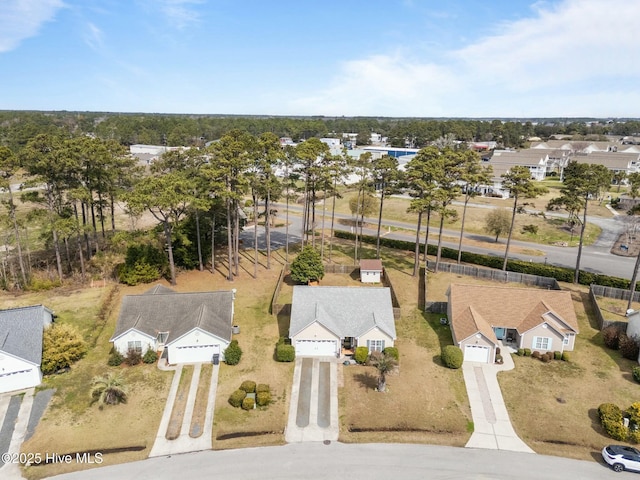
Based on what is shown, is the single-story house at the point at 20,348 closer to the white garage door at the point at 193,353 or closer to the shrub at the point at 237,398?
the white garage door at the point at 193,353

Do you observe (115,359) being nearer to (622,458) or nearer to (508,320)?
(508,320)

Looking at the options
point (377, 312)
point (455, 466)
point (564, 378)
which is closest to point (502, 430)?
point (455, 466)

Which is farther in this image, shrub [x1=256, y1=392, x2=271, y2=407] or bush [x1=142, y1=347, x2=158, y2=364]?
bush [x1=142, y1=347, x2=158, y2=364]

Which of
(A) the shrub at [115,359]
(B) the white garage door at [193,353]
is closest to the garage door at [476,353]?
(B) the white garage door at [193,353]

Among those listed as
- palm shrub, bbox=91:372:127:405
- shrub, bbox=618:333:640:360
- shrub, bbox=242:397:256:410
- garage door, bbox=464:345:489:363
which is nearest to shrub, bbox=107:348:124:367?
palm shrub, bbox=91:372:127:405

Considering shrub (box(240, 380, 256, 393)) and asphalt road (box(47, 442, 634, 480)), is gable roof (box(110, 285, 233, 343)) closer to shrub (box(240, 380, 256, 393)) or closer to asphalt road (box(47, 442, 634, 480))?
shrub (box(240, 380, 256, 393))

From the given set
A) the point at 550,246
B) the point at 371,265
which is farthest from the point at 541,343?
the point at 550,246
